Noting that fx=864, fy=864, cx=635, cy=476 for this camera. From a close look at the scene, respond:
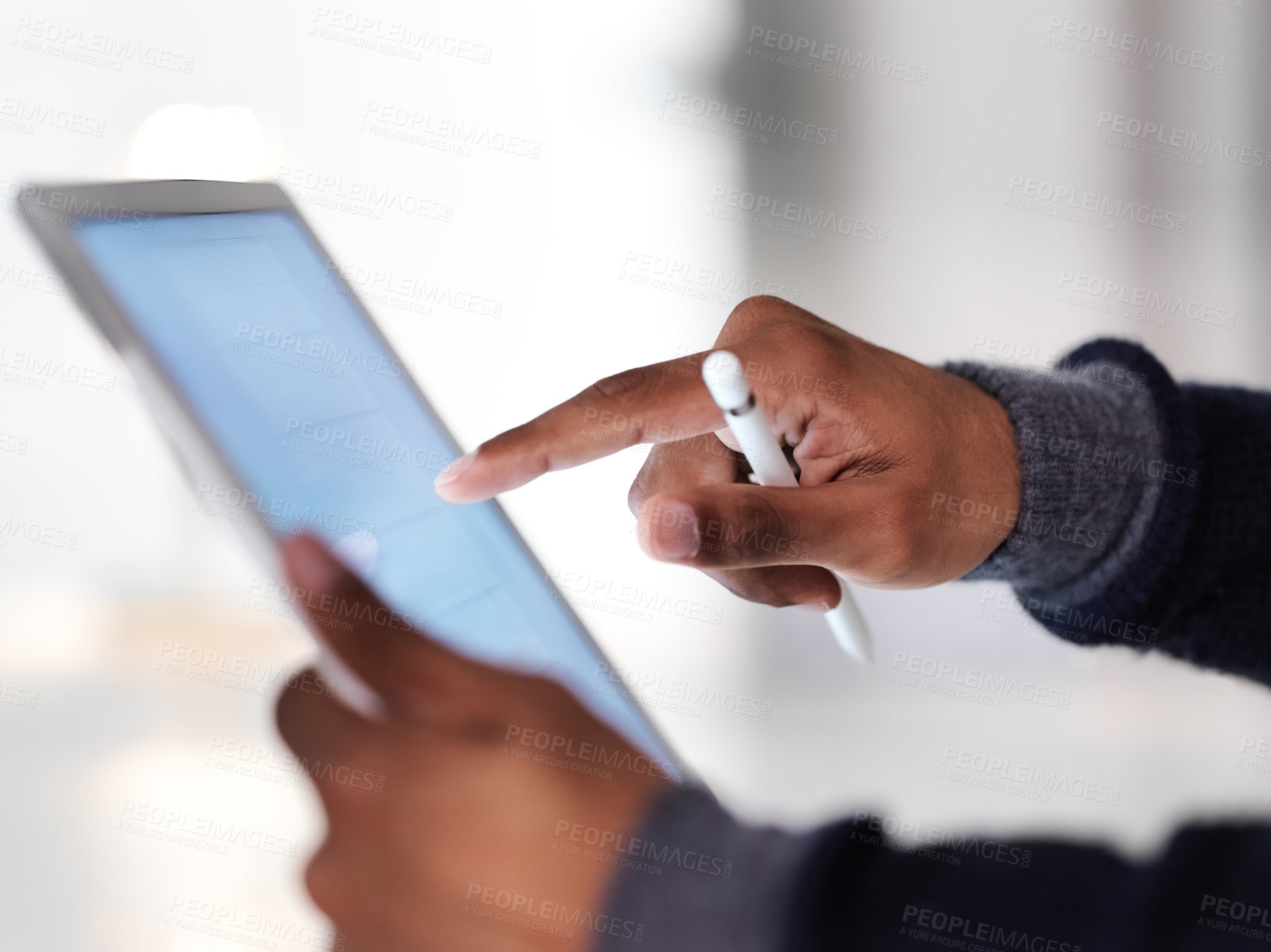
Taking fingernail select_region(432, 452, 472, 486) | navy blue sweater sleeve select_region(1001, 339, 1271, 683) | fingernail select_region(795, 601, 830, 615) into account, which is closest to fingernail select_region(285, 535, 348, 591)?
fingernail select_region(432, 452, 472, 486)

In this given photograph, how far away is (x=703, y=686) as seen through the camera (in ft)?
3.20

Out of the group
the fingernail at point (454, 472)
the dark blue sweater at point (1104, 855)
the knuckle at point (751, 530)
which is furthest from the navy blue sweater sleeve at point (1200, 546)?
the fingernail at point (454, 472)

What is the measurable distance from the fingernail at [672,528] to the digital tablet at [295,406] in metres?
0.19

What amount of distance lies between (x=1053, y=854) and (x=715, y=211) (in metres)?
0.72

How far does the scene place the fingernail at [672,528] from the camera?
17.1 inches

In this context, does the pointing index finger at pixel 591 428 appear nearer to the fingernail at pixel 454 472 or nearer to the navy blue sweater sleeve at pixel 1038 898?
the fingernail at pixel 454 472

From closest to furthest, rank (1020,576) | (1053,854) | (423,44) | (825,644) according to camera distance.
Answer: (1053,854), (1020,576), (423,44), (825,644)

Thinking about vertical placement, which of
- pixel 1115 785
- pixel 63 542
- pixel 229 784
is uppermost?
pixel 63 542

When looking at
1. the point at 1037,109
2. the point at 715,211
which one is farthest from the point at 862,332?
the point at 1037,109

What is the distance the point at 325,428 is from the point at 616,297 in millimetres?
443

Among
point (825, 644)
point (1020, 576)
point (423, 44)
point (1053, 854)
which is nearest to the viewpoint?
point (1053, 854)

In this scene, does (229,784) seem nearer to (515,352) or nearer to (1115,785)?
(515,352)

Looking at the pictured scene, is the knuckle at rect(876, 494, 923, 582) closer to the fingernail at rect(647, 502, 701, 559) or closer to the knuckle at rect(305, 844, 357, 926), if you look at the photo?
the fingernail at rect(647, 502, 701, 559)

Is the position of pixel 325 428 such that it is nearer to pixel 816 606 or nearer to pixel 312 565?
pixel 312 565
